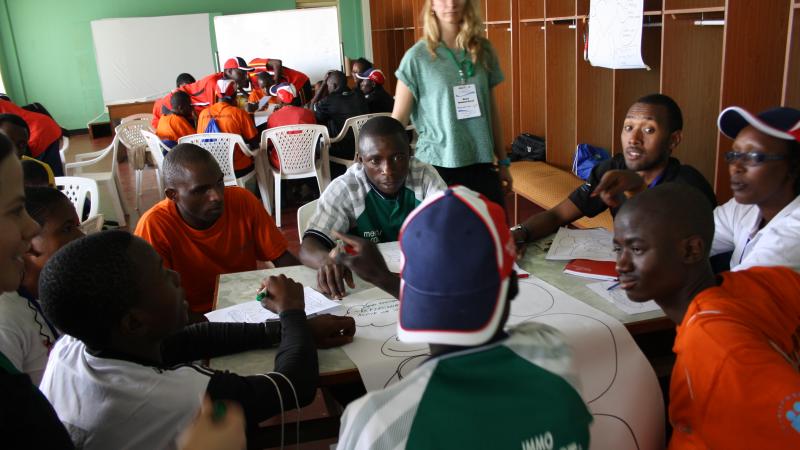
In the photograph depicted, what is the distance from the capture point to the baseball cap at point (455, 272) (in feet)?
2.87

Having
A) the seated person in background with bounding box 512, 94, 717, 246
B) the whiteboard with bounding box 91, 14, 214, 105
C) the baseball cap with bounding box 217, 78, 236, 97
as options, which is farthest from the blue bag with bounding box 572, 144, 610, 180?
the whiteboard with bounding box 91, 14, 214, 105

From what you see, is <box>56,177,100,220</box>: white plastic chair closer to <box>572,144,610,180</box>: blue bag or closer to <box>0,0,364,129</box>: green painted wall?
<box>572,144,610,180</box>: blue bag

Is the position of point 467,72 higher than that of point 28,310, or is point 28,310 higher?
point 467,72

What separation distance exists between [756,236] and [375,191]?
50.9 inches

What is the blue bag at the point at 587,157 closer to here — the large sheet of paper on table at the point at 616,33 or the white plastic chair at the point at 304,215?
the large sheet of paper on table at the point at 616,33

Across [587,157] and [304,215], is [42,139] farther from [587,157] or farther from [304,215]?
[587,157]

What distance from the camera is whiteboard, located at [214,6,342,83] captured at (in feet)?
34.5

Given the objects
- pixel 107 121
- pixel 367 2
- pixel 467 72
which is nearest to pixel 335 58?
pixel 367 2

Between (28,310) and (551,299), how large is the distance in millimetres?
1407

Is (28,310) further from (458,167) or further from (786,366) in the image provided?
(458,167)

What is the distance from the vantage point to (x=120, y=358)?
1.23 m

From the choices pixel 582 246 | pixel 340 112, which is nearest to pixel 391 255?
pixel 582 246

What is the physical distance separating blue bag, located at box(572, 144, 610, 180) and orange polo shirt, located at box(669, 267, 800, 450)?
300cm

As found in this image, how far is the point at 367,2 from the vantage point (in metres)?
10.6
